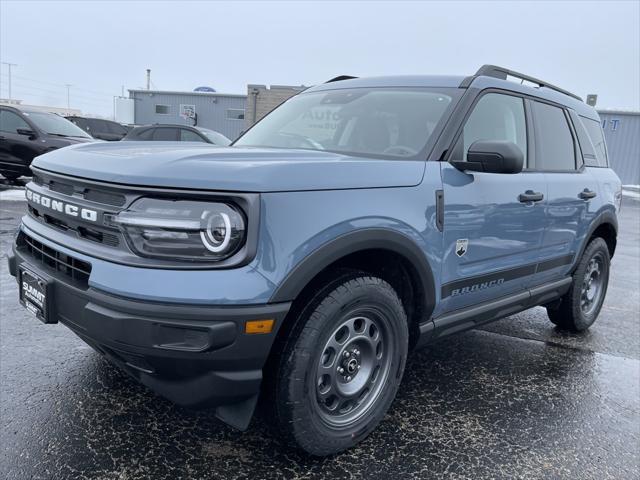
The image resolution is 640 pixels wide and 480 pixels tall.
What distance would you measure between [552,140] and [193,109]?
30.9 m

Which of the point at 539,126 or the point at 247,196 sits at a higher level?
the point at 539,126

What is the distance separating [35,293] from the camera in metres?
2.31

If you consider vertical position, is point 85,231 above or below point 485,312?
above

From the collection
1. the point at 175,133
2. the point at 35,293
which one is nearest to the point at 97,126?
the point at 175,133

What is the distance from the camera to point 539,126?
3664 millimetres

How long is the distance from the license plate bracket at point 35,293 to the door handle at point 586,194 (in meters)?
3.49

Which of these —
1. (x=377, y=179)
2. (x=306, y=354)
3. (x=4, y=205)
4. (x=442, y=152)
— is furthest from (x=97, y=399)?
(x=4, y=205)

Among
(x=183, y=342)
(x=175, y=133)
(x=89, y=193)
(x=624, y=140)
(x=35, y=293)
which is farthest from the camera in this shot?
(x=624, y=140)

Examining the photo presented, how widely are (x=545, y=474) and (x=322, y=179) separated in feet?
5.45

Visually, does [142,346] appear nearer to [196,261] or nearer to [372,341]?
[196,261]

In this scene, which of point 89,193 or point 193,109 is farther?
point 193,109

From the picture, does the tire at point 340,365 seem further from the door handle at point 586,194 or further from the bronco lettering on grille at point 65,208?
the door handle at point 586,194

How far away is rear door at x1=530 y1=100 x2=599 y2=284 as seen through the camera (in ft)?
11.8

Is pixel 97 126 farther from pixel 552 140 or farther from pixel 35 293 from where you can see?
pixel 35 293
